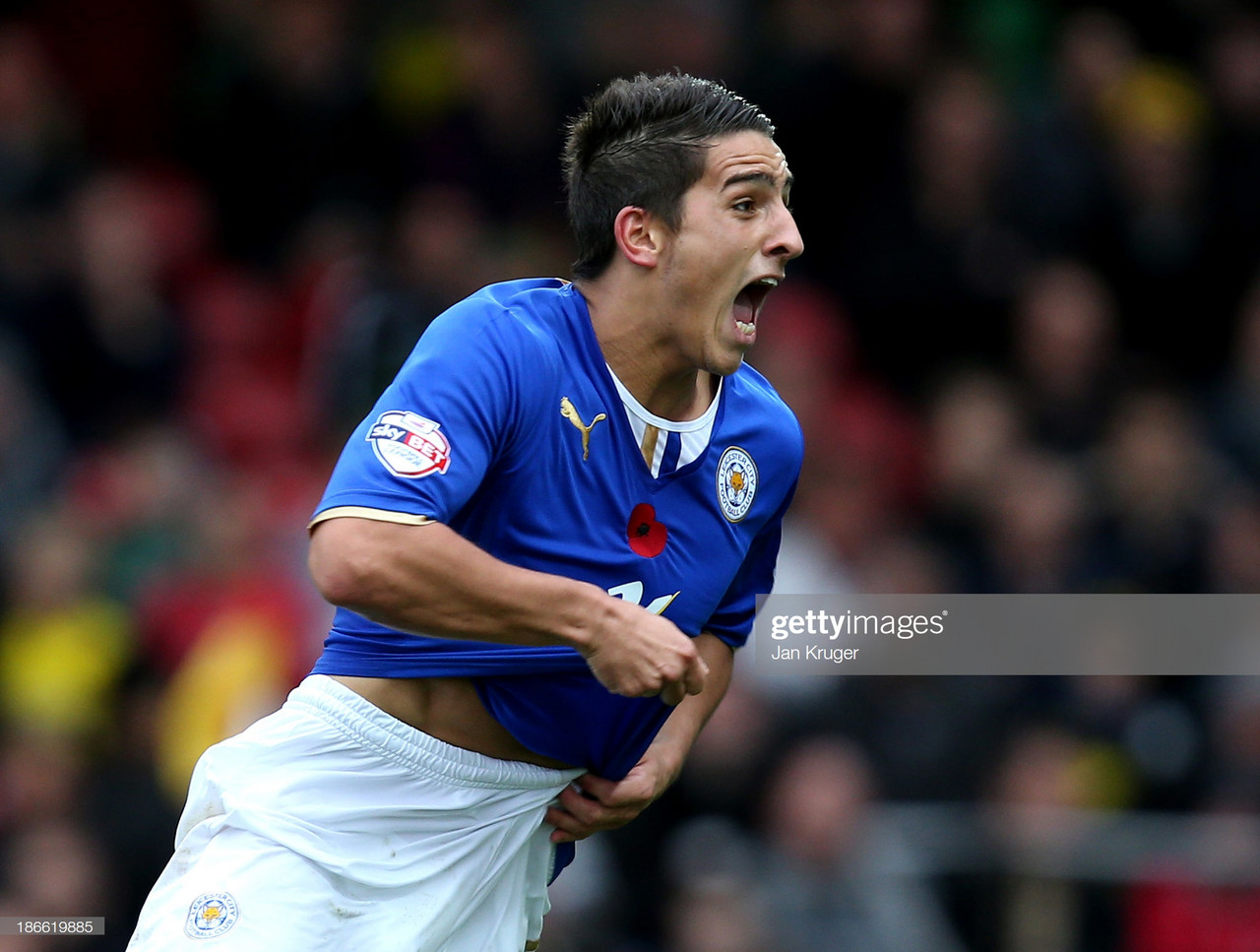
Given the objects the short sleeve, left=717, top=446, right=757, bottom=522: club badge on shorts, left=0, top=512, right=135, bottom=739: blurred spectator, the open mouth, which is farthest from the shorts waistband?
left=0, top=512, right=135, bottom=739: blurred spectator

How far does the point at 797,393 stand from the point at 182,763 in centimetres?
333

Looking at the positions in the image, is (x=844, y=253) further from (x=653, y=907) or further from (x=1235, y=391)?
(x=653, y=907)

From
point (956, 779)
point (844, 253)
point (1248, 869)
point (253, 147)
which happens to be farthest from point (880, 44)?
point (1248, 869)

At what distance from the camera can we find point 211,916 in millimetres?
3463

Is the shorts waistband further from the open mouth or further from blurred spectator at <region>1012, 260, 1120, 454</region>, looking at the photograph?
blurred spectator at <region>1012, 260, 1120, 454</region>

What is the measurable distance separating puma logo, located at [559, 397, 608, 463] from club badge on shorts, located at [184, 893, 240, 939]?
1188 mm

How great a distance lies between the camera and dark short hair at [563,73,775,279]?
3.88m

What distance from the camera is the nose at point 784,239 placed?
3.85 m

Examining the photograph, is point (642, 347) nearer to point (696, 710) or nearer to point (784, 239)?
point (784, 239)

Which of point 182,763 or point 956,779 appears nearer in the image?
point 956,779

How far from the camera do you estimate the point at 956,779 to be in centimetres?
702

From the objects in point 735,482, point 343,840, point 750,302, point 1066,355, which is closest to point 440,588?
point 343,840

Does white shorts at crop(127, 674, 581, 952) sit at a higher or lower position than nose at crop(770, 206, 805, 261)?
lower

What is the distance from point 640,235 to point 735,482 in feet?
2.06
